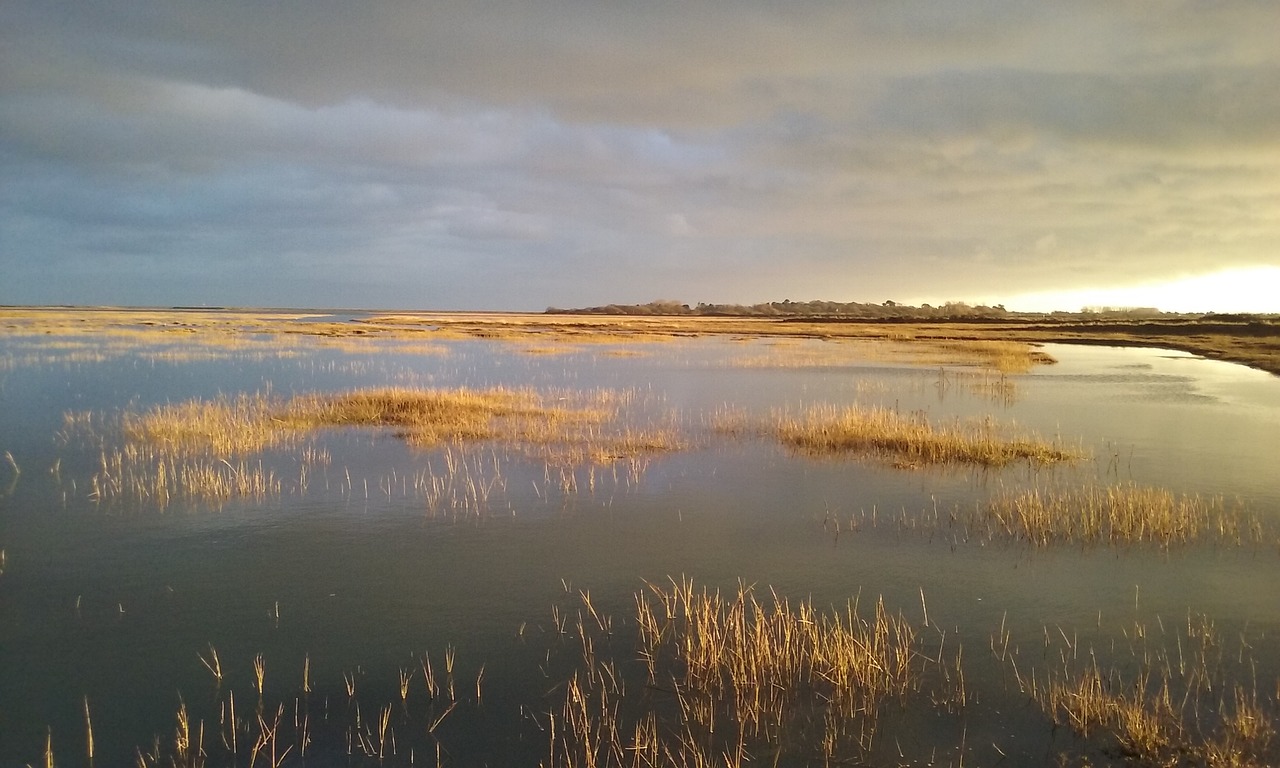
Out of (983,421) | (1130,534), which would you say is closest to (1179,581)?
(1130,534)

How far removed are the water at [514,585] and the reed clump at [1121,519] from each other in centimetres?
48

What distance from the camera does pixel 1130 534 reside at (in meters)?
11.0

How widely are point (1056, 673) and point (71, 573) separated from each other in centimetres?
1128

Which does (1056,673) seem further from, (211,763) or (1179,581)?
(211,763)

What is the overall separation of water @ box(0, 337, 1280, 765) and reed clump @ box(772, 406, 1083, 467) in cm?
92

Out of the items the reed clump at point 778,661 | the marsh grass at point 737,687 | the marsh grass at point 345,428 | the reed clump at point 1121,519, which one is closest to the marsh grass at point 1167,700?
the marsh grass at point 737,687

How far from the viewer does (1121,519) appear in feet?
37.6

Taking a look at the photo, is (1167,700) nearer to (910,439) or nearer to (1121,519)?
(1121,519)

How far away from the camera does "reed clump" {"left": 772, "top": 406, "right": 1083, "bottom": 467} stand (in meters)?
16.4

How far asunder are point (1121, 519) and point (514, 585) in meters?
9.31

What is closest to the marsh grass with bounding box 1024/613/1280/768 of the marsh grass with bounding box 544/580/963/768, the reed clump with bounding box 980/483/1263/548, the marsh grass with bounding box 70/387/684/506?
the marsh grass with bounding box 544/580/963/768

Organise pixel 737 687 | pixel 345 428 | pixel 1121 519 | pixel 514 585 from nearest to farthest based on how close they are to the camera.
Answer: pixel 737 687
pixel 514 585
pixel 1121 519
pixel 345 428

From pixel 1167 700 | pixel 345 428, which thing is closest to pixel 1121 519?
pixel 1167 700

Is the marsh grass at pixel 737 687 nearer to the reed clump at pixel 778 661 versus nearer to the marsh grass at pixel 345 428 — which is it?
the reed clump at pixel 778 661
